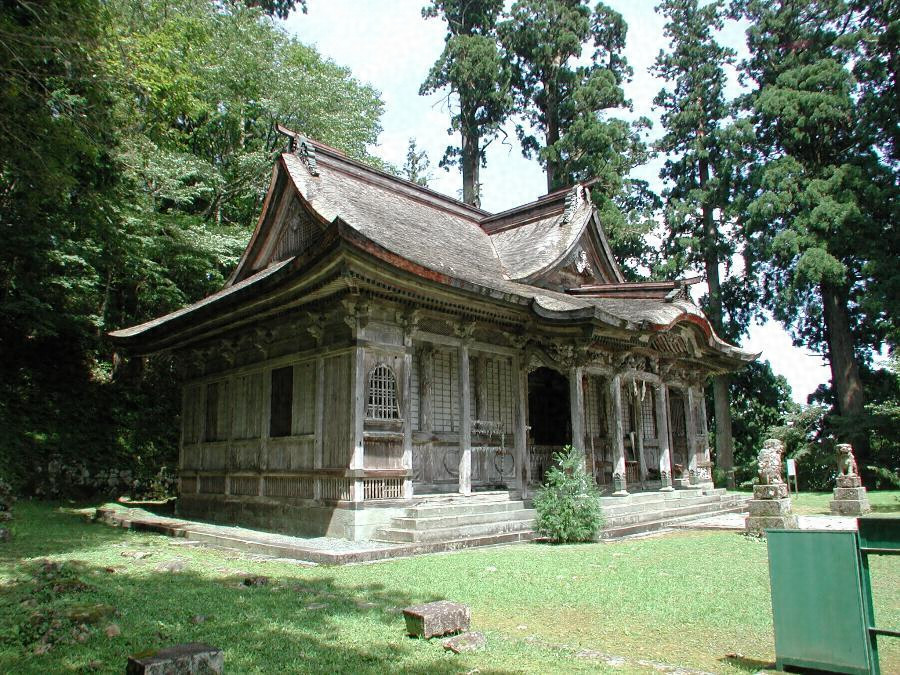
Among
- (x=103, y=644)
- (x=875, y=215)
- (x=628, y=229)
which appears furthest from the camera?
(x=628, y=229)

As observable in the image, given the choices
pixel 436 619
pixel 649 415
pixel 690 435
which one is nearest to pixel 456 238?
pixel 649 415

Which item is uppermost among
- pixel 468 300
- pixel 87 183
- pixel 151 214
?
pixel 151 214

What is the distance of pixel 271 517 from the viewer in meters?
13.4

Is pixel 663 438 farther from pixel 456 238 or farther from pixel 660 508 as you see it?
pixel 456 238

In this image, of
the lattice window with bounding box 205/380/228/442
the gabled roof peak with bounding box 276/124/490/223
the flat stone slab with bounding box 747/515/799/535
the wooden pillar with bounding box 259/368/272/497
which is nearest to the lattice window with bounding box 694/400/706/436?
the flat stone slab with bounding box 747/515/799/535

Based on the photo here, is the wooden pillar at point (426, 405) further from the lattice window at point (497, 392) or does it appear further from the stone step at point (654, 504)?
the stone step at point (654, 504)

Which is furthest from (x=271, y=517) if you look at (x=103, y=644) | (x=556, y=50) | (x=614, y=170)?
(x=556, y=50)

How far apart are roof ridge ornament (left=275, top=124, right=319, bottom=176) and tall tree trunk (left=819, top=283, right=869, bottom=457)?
21.9m

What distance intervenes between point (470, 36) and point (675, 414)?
26.0m

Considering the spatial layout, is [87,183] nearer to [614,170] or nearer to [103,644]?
[103,644]

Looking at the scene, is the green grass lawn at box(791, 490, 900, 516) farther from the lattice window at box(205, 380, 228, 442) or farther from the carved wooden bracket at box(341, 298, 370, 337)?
the lattice window at box(205, 380, 228, 442)

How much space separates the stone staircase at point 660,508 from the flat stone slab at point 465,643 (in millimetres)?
6930

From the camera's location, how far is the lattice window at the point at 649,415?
62.0 feet

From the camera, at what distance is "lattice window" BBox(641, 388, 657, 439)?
18.9 meters
